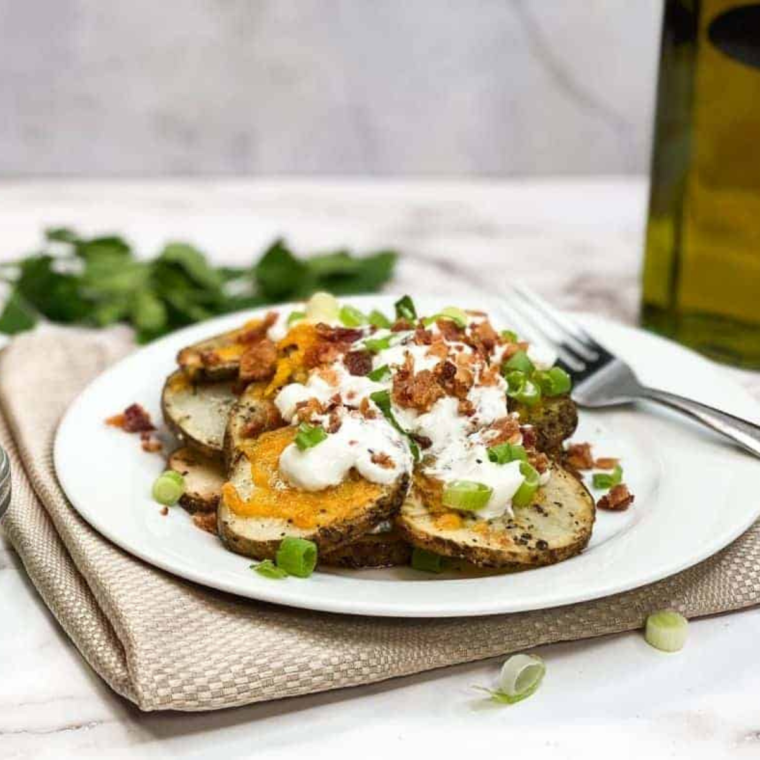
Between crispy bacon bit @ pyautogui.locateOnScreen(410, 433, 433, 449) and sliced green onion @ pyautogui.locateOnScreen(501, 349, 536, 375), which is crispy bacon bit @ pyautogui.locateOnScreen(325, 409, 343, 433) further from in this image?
sliced green onion @ pyautogui.locateOnScreen(501, 349, 536, 375)

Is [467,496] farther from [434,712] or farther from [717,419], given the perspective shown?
[717,419]

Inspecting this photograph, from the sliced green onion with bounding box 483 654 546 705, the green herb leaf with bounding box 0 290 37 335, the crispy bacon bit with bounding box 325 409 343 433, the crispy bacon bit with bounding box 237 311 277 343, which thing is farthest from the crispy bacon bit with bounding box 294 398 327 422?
the green herb leaf with bounding box 0 290 37 335

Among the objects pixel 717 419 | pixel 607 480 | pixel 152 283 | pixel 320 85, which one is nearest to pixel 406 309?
pixel 607 480

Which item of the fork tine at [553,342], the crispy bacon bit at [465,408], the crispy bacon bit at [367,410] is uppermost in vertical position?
the crispy bacon bit at [367,410]

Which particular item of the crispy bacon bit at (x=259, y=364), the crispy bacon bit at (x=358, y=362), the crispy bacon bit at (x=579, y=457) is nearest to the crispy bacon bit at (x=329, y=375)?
the crispy bacon bit at (x=358, y=362)

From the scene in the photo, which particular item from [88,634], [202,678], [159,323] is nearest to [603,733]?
[202,678]

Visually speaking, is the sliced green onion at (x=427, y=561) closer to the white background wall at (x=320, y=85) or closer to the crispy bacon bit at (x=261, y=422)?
the crispy bacon bit at (x=261, y=422)
